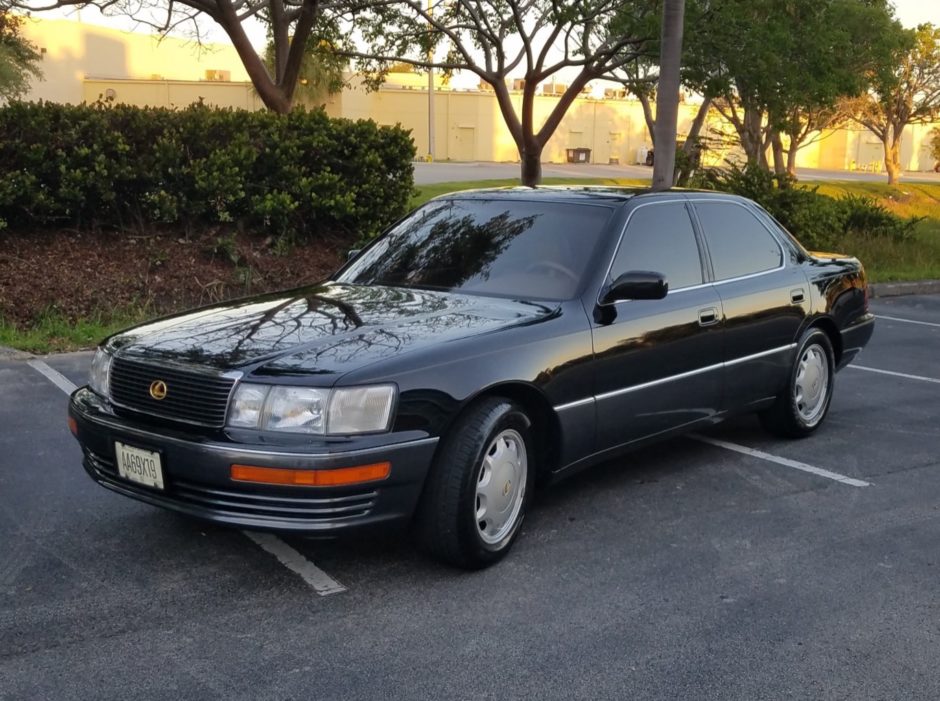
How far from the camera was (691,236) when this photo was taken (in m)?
5.68

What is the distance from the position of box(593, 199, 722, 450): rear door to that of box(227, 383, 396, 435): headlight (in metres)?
1.31

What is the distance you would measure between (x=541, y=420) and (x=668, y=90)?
766 cm

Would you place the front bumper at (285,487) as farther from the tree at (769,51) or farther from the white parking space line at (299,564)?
the tree at (769,51)

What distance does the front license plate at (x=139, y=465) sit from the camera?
3.96 meters

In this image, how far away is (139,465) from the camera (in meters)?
4.02

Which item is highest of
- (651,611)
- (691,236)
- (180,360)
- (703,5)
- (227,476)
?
(703,5)

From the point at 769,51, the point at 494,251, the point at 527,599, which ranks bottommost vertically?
the point at 527,599

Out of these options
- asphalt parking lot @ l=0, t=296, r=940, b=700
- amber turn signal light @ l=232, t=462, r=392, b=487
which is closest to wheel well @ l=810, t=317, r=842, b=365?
asphalt parking lot @ l=0, t=296, r=940, b=700

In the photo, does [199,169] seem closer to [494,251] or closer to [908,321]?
[494,251]

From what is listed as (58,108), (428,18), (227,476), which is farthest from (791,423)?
(428,18)

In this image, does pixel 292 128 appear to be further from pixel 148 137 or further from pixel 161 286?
pixel 161 286

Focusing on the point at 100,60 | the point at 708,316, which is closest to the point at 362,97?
the point at 100,60

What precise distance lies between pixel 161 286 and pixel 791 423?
631 cm

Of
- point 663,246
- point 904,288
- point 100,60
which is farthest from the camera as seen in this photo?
point 100,60
